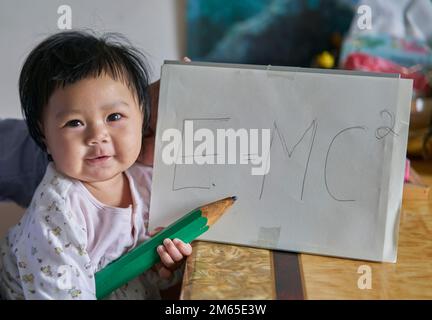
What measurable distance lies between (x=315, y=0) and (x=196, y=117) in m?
0.93

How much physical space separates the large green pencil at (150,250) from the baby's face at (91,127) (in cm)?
12

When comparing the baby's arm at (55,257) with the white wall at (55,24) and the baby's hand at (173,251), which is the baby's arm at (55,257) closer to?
the baby's hand at (173,251)

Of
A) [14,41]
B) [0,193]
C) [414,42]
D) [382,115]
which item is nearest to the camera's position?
[382,115]

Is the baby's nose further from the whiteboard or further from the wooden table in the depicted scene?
the wooden table

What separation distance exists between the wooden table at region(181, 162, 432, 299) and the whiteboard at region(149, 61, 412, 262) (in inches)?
0.7

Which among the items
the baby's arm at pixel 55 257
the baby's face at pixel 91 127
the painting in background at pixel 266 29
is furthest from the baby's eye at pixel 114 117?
the painting in background at pixel 266 29

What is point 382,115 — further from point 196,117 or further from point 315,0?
point 315,0

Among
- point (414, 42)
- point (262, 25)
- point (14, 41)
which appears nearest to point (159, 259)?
point (14, 41)

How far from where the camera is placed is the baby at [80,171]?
742mm

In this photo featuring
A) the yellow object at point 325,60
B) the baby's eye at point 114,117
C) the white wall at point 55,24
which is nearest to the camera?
the baby's eye at point 114,117

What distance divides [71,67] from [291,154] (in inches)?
12.4

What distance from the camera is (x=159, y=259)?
771 mm

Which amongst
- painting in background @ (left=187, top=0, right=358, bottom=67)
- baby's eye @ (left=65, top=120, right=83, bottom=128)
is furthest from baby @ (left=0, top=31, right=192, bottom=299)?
painting in background @ (left=187, top=0, right=358, bottom=67)

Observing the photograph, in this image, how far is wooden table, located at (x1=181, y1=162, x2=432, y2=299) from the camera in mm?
688
